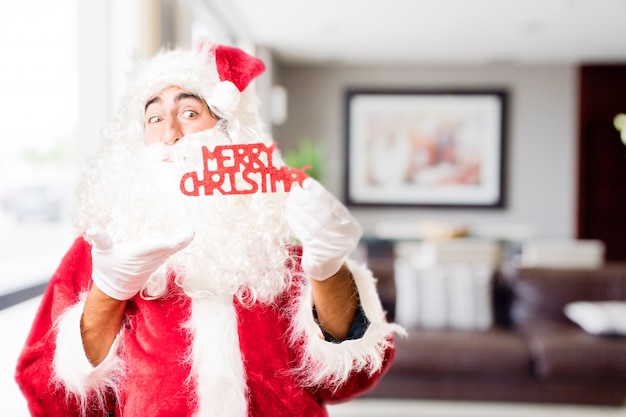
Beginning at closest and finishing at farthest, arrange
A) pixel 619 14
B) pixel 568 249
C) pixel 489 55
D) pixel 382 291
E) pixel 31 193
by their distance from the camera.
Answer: pixel 31 193 < pixel 382 291 < pixel 568 249 < pixel 619 14 < pixel 489 55

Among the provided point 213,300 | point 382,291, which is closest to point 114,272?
point 213,300

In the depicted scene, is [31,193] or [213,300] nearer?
[213,300]

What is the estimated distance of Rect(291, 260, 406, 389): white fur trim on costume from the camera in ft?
3.24

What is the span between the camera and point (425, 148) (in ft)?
20.6

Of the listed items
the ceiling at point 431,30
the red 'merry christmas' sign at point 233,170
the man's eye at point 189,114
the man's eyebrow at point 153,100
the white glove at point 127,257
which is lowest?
the white glove at point 127,257

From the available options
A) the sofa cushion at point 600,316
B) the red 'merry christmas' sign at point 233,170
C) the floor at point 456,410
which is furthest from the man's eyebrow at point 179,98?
the sofa cushion at point 600,316

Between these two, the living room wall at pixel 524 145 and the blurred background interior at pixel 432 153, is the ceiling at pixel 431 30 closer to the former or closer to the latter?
the blurred background interior at pixel 432 153

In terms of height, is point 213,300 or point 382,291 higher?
point 213,300

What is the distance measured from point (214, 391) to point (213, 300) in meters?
0.16

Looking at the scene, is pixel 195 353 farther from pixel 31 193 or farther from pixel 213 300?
pixel 31 193

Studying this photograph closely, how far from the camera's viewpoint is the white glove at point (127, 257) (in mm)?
817

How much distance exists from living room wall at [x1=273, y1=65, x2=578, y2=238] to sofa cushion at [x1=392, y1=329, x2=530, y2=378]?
3.33m

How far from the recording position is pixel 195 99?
1.05 metres

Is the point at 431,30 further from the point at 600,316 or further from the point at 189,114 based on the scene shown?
the point at 189,114
